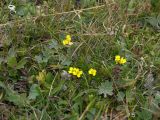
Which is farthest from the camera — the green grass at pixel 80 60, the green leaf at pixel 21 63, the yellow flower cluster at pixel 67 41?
the yellow flower cluster at pixel 67 41

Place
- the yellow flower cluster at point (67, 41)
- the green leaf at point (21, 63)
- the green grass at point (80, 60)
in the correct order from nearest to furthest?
the green grass at point (80, 60) → the green leaf at point (21, 63) → the yellow flower cluster at point (67, 41)

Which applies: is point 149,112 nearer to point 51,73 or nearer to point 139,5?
point 51,73

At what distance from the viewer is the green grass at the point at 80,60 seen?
2.30 metres

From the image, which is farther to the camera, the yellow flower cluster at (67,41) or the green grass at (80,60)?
the yellow flower cluster at (67,41)

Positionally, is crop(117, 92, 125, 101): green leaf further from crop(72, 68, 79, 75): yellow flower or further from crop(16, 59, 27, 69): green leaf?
crop(16, 59, 27, 69): green leaf

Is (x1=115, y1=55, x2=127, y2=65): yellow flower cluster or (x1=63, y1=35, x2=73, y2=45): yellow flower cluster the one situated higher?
(x1=63, y1=35, x2=73, y2=45): yellow flower cluster

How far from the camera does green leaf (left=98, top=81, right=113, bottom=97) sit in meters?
2.34

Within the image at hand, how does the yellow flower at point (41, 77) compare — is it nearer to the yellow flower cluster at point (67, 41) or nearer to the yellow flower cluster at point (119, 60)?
the yellow flower cluster at point (67, 41)

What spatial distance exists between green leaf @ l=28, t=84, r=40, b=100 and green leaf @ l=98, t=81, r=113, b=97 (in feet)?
1.10

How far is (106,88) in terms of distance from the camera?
236 cm

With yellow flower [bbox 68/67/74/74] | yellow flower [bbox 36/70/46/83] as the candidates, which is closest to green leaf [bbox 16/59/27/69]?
yellow flower [bbox 36/70/46/83]

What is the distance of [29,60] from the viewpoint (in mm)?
2510

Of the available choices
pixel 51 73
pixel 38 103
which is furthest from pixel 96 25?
pixel 38 103

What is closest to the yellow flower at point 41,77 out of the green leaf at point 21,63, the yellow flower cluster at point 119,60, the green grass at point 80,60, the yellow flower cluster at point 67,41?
the green grass at point 80,60
